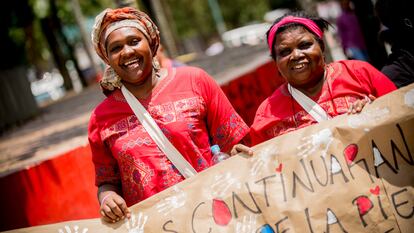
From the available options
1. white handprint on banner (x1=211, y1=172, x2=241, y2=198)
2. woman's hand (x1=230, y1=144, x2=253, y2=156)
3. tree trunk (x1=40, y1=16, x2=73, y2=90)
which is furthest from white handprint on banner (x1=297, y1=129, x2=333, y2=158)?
tree trunk (x1=40, y1=16, x2=73, y2=90)

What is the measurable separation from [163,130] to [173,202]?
1.31 feet

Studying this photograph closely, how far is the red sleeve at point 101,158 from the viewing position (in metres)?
2.70

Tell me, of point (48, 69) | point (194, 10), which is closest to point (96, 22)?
point (194, 10)

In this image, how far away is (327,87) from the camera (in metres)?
2.63

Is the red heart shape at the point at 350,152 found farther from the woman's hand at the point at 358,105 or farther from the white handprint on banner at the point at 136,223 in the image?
the white handprint on banner at the point at 136,223

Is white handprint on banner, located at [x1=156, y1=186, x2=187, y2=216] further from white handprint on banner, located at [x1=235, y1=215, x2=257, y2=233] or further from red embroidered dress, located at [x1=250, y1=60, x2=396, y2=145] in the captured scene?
red embroidered dress, located at [x1=250, y1=60, x2=396, y2=145]

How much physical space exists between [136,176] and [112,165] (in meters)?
0.22

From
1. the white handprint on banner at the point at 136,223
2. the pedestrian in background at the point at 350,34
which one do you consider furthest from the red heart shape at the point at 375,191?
the pedestrian in background at the point at 350,34

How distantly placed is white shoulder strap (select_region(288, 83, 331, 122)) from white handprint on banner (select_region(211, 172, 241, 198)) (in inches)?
22.0

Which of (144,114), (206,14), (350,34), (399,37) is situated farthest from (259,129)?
(206,14)

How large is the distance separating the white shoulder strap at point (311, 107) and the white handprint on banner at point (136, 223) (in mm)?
1057

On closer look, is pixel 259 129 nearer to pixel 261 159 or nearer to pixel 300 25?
pixel 261 159

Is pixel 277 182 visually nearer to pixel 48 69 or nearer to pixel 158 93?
pixel 158 93

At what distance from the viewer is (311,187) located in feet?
7.91
